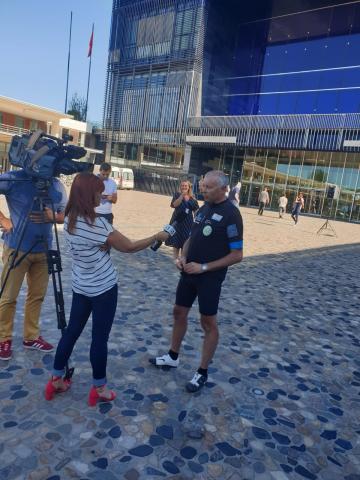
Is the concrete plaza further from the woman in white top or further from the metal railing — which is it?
the metal railing

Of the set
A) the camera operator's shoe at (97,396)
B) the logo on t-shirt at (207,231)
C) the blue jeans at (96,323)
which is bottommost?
the camera operator's shoe at (97,396)

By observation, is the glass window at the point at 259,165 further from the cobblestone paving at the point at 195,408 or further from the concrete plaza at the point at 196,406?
the cobblestone paving at the point at 195,408

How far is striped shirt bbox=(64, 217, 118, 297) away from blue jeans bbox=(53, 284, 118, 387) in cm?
7

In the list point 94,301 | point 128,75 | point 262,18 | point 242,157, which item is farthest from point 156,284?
point 128,75

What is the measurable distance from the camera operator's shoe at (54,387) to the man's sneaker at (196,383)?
43.0 inches

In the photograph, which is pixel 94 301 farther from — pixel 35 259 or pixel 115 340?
pixel 115 340

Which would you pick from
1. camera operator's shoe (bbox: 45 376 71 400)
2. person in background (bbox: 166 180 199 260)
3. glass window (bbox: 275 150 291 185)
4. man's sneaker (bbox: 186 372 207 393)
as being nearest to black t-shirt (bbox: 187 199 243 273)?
man's sneaker (bbox: 186 372 207 393)

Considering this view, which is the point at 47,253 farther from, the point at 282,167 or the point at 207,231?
the point at 282,167

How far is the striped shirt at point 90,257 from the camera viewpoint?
275 centimetres

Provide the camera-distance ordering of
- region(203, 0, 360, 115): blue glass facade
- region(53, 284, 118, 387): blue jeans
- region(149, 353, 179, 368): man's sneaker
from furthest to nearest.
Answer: region(203, 0, 360, 115): blue glass facade, region(149, 353, 179, 368): man's sneaker, region(53, 284, 118, 387): blue jeans

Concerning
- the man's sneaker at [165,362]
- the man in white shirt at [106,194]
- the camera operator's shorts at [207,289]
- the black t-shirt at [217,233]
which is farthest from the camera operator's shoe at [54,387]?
the man in white shirt at [106,194]

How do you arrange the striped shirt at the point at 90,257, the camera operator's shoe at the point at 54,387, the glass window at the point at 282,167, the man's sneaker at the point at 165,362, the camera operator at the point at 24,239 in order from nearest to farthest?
1. the striped shirt at the point at 90,257
2. the camera operator's shoe at the point at 54,387
3. the camera operator at the point at 24,239
4. the man's sneaker at the point at 165,362
5. the glass window at the point at 282,167

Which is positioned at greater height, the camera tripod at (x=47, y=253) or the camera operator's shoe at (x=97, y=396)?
the camera tripod at (x=47, y=253)

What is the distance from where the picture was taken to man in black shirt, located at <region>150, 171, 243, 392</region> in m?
3.36
